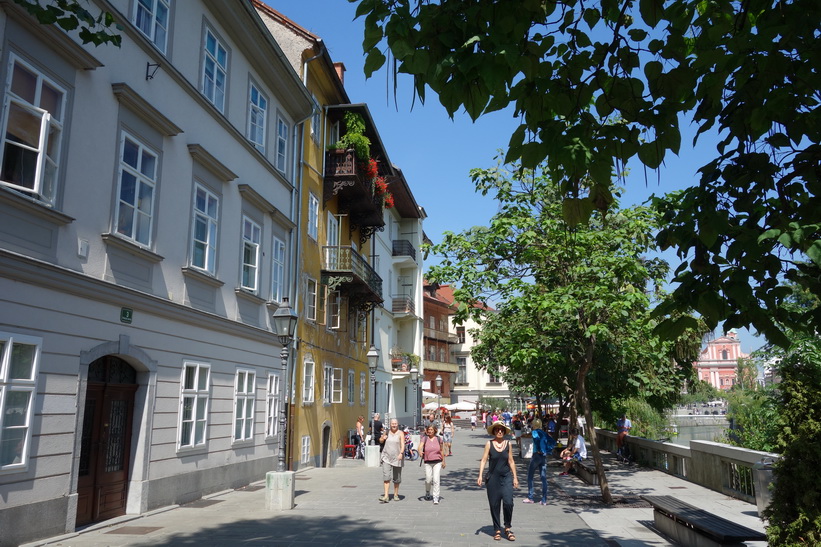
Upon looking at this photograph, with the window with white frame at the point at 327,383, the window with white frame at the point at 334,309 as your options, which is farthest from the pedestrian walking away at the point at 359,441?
the window with white frame at the point at 334,309

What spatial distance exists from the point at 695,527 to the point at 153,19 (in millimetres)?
12203

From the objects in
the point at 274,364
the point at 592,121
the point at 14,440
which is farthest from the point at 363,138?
the point at 592,121

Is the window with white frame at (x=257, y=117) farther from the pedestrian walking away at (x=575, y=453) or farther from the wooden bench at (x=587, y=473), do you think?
the pedestrian walking away at (x=575, y=453)

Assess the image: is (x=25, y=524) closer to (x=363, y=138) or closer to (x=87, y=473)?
(x=87, y=473)

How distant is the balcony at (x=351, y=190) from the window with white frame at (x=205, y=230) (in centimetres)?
979

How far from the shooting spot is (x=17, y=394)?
8867mm

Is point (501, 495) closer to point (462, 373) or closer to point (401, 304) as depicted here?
point (401, 304)

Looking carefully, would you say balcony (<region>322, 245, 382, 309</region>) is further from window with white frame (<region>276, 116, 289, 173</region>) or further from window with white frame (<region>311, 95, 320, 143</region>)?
window with white frame (<region>276, 116, 289, 173</region>)

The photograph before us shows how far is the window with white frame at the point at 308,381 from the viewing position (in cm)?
2209

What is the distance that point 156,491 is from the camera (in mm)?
12352

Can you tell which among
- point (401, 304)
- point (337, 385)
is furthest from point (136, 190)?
point (401, 304)

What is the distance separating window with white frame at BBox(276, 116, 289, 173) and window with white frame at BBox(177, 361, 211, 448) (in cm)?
768

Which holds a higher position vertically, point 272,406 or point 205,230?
point 205,230

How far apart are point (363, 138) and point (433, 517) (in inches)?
647
